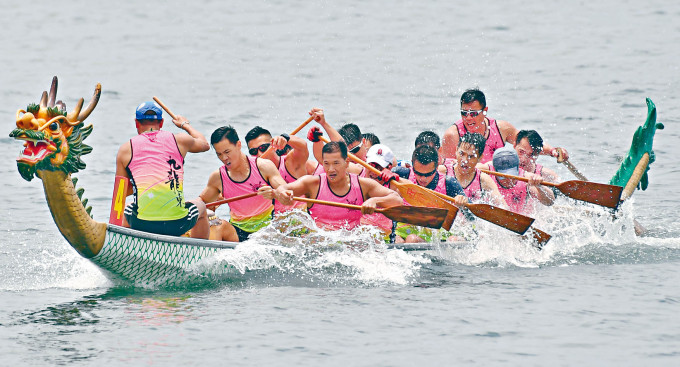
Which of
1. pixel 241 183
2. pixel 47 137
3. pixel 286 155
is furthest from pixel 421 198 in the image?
pixel 47 137

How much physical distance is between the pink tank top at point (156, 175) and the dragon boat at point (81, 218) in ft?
0.83

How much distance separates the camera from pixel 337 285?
10500 millimetres

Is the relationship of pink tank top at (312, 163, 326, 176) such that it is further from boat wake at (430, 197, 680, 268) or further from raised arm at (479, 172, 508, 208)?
raised arm at (479, 172, 508, 208)

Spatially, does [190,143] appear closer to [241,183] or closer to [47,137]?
[241,183]

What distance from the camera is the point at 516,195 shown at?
12414 millimetres

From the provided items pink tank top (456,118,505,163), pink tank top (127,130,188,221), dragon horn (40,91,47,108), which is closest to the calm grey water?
pink tank top (127,130,188,221)

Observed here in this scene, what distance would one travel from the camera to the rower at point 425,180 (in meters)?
11.4

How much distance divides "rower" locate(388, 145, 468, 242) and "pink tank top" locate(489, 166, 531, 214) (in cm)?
100

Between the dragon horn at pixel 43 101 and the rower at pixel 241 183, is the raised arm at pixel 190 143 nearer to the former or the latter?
the rower at pixel 241 183

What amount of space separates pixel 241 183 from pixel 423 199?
1942 millimetres

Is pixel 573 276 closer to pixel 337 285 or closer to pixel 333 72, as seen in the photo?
pixel 337 285

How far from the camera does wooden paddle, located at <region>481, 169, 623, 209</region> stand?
12.0m

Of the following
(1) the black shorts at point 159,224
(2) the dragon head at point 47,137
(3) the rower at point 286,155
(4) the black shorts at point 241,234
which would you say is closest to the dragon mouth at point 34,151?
(2) the dragon head at point 47,137

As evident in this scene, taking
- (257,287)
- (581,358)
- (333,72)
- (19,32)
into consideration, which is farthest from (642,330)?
(19,32)
